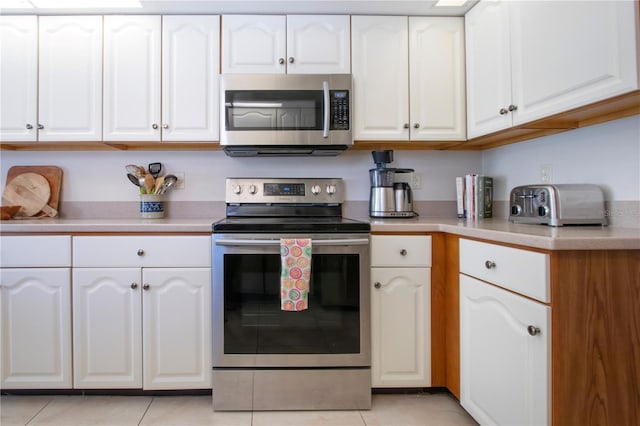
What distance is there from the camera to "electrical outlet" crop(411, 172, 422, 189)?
238cm

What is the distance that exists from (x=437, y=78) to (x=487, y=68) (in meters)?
0.29

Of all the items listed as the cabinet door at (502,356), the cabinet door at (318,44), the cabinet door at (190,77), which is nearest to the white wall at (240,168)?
the cabinet door at (190,77)

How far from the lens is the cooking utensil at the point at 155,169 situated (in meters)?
2.28

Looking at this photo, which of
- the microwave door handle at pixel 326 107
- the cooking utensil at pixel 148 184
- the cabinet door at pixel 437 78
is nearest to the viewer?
the microwave door handle at pixel 326 107

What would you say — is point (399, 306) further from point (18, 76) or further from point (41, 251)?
point (18, 76)

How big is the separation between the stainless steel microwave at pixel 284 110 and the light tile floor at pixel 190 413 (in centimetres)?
133

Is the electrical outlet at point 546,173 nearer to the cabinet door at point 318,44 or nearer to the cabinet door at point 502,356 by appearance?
the cabinet door at point 502,356

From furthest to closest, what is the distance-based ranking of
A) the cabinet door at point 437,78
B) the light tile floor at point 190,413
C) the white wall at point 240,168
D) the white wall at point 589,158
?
the white wall at point 240,168
the cabinet door at point 437,78
the light tile floor at point 190,413
the white wall at point 589,158

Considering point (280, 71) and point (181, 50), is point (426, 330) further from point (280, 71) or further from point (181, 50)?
point (181, 50)

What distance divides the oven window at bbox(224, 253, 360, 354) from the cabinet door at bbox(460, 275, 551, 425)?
0.54 m

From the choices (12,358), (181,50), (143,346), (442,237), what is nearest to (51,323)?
(12,358)

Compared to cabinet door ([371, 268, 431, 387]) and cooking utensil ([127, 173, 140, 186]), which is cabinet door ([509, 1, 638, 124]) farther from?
cooking utensil ([127, 173, 140, 186])

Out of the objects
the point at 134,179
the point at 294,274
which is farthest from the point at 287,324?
the point at 134,179

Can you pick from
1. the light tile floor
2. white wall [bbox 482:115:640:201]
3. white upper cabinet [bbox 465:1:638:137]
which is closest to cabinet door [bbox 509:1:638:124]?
white upper cabinet [bbox 465:1:638:137]
